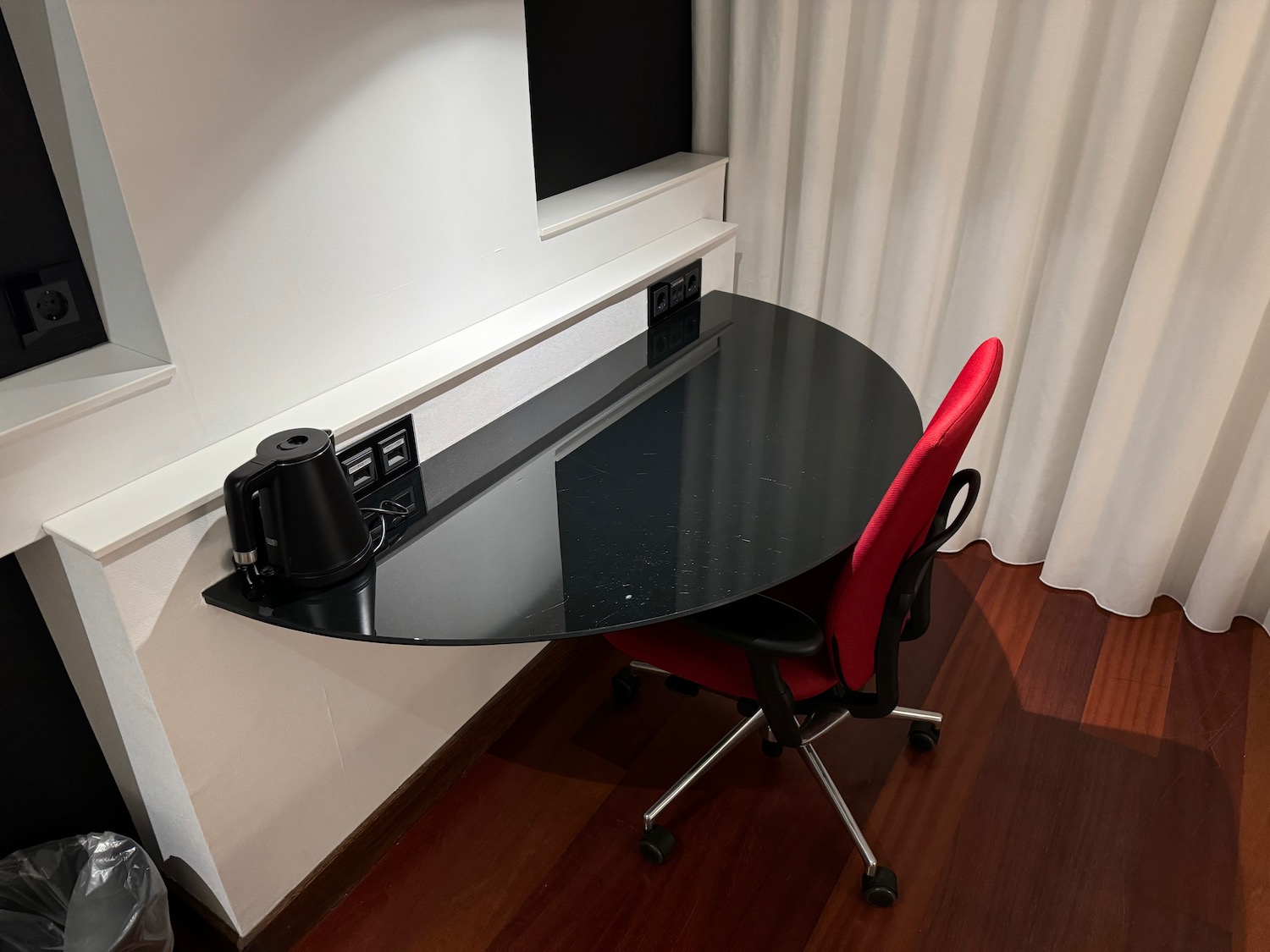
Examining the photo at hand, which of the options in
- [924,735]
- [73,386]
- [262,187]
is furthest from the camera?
[924,735]

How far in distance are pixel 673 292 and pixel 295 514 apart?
3.81 ft

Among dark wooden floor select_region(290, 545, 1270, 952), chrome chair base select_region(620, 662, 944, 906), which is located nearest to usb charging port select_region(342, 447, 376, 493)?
chrome chair base select_region(620, 662, 944, 906)

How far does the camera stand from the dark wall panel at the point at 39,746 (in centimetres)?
132

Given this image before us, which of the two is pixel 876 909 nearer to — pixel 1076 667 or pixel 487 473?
pixel 1076 667

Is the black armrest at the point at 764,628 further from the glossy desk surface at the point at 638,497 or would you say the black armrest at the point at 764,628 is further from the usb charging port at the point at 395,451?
the usb charging port at the point at 395,451

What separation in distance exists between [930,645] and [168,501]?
5.79 feet

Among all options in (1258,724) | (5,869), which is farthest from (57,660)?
(1258,724)

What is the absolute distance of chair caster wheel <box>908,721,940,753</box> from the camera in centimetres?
196

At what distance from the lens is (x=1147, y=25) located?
1755mm

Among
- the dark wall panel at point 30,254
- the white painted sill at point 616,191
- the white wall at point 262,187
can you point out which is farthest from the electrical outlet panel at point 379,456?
the white painted sill at point 616,191

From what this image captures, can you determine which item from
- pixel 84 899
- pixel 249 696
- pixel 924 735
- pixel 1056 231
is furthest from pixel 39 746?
pixel 1056 231

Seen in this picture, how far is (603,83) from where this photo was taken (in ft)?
6.59

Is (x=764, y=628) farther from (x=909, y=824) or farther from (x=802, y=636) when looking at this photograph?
(x=909, y=824)

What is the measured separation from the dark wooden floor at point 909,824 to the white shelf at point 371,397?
2.97 feet
